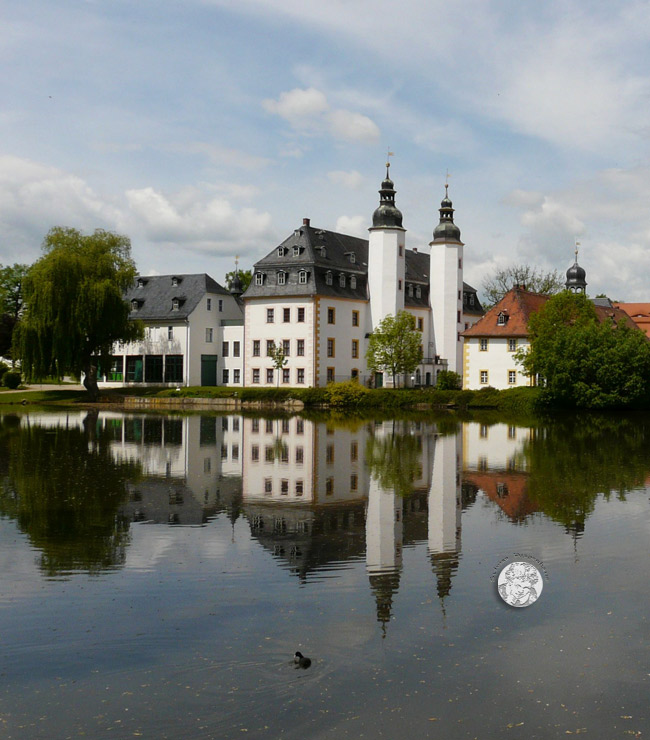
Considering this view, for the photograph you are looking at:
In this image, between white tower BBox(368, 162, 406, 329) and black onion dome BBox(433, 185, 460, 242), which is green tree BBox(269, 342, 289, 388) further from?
black onion dome BBox(433, 185, 460, 242)

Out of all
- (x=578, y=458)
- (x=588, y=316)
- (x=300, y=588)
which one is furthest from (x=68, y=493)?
(x=588, y=316)

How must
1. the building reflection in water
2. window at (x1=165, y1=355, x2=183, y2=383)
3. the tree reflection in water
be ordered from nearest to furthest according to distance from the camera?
the tree reflection in water
the building reflection in water
window at (x1=165, y1=355, x2=183, y2=383)

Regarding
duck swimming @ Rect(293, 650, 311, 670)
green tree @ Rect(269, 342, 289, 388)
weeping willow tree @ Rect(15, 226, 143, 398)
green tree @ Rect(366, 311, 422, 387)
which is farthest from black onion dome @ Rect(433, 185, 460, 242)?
duck swimming @ Rect(293, 650, 311, 670)

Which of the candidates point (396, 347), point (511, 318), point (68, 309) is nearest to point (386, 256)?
point (396, 347)

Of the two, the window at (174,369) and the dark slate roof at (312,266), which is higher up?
the dark slate roof at (312,266)

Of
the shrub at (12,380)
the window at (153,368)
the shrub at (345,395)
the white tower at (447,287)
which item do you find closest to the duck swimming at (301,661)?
the shrub at (345,395)

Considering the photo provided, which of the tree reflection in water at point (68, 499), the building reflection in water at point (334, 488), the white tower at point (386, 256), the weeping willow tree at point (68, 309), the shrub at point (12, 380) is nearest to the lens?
the tree reflection in water at point (68, 499)

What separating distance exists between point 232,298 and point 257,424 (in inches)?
1454

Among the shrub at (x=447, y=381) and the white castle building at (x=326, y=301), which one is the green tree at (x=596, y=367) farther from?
the white castle building at (x=326, y=301)

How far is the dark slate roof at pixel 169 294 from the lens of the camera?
240 feet

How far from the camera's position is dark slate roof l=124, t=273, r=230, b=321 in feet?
240

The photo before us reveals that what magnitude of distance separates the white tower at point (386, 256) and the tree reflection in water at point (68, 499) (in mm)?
44758

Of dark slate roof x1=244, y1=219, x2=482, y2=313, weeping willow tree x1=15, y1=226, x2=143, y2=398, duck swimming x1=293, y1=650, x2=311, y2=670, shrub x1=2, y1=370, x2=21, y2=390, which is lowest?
duck swimming x1=293, y1=650, x2=311, y2=670

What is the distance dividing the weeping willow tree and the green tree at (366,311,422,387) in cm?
1911
